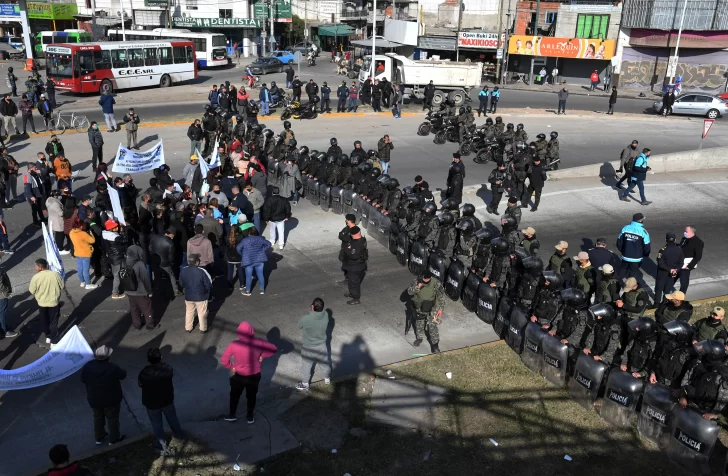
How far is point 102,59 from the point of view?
1319 inches

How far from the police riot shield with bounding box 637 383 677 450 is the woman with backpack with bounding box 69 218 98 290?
367 inches

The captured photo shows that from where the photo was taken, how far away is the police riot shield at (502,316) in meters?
10.2

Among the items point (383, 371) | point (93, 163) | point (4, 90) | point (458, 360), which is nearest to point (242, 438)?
point (383, 371)

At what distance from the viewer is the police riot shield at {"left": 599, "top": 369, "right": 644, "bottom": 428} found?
26.2ft

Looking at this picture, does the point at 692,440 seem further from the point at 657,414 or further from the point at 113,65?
the point at 113,65

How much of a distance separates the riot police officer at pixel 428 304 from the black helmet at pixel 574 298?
5.97 ft

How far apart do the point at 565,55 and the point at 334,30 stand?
29.1 metres

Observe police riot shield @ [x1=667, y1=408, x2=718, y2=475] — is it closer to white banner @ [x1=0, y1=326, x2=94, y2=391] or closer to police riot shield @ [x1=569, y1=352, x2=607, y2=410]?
police riot shield @ [x1=569, y1=352, x2=607, y2=410]

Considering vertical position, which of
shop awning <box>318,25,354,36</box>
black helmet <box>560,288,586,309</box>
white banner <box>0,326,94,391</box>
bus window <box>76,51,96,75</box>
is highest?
shop awning <box>318,25,354,36</box>

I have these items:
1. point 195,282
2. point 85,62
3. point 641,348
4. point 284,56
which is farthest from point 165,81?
point 641,348

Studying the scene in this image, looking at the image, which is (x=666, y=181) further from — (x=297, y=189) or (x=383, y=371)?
(x=383, y=371)

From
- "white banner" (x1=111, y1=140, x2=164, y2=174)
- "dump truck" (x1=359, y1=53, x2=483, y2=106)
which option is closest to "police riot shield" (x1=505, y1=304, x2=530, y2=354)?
"white banner" (x1=111, y1=140, x2=164, y2=174)

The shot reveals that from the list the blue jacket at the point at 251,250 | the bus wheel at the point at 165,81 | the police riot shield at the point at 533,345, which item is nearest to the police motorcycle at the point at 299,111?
the bus wheel at the point at 165,81

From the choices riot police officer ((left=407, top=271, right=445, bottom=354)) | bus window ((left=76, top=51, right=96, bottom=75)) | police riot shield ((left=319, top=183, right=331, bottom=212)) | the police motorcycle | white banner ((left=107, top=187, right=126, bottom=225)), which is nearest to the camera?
riot police officer ((left=407, top=271, right=445, bottom=354))
